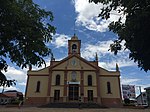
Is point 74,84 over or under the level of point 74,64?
under

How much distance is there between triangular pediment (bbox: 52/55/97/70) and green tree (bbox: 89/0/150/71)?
86.7 feet

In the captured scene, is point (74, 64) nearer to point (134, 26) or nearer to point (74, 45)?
point (74, 45)

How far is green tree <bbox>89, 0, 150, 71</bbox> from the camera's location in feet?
23.8

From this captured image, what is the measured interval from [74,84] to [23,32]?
29.4m

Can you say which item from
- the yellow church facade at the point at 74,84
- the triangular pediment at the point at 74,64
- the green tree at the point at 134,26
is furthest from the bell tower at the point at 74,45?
the green tree at the point at 134,26

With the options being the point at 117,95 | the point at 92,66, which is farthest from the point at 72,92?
the point at 117,95

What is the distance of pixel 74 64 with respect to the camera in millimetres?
36750

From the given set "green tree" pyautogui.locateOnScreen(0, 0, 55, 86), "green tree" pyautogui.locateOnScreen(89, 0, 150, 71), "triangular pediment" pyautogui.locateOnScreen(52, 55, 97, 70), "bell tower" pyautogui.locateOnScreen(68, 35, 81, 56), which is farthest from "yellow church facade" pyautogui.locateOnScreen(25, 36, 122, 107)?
"green tree" pyautogui.locateOnScreen(0, 0, 55, 86)

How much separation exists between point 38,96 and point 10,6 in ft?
103

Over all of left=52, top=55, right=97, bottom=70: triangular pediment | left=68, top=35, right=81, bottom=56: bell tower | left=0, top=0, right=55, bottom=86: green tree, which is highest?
left=68, top=35, right=81, bottom=56: bell tower

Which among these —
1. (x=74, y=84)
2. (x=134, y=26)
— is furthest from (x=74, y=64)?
(x=134, y=26)

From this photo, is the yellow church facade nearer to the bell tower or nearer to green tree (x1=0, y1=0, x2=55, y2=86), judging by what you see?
the bell tower

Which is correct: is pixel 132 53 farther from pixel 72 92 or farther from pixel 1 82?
pixel 72 92

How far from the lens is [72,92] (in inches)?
1362
